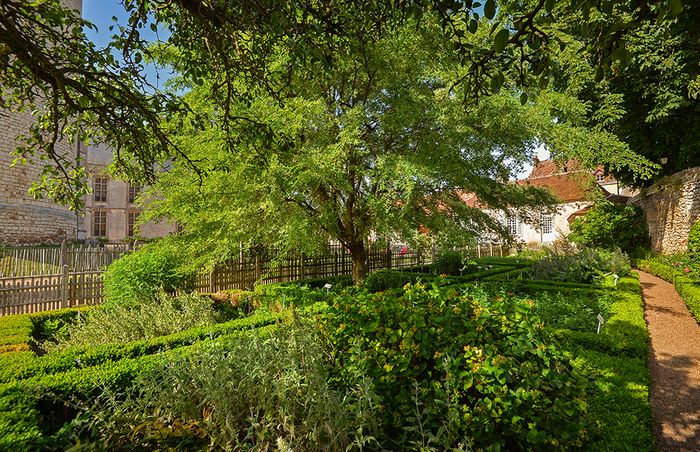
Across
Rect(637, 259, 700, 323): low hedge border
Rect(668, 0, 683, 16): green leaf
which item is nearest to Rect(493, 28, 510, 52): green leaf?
Rect(668, 0, 683, 16): green leaf

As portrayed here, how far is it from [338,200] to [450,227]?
270 cm

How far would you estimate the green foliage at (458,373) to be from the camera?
2393 mm

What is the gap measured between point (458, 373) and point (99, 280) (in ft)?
35.4

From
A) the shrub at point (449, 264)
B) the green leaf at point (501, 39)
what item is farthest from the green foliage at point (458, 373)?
the shrub at point (449, 264)

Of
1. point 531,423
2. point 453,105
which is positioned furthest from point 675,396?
point 453,105

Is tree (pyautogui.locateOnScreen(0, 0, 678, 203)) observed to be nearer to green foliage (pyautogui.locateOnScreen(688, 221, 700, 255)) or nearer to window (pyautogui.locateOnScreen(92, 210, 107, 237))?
green foliage (pyautogui.locateOnScreen(688, 221, 700, 255))

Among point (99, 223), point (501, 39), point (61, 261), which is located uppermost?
point (99, 223)

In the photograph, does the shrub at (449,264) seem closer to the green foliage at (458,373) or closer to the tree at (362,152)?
the tree at (362,152)

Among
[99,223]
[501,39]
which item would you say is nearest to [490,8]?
[501,39]

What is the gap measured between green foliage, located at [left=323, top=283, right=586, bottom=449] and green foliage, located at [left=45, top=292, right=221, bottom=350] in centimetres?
407

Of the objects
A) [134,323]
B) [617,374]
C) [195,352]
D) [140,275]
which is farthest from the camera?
[140,275]

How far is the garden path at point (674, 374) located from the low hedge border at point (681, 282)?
26 cm

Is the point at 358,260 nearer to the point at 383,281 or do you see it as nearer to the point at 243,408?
the point at 383,281

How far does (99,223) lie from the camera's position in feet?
93.9
